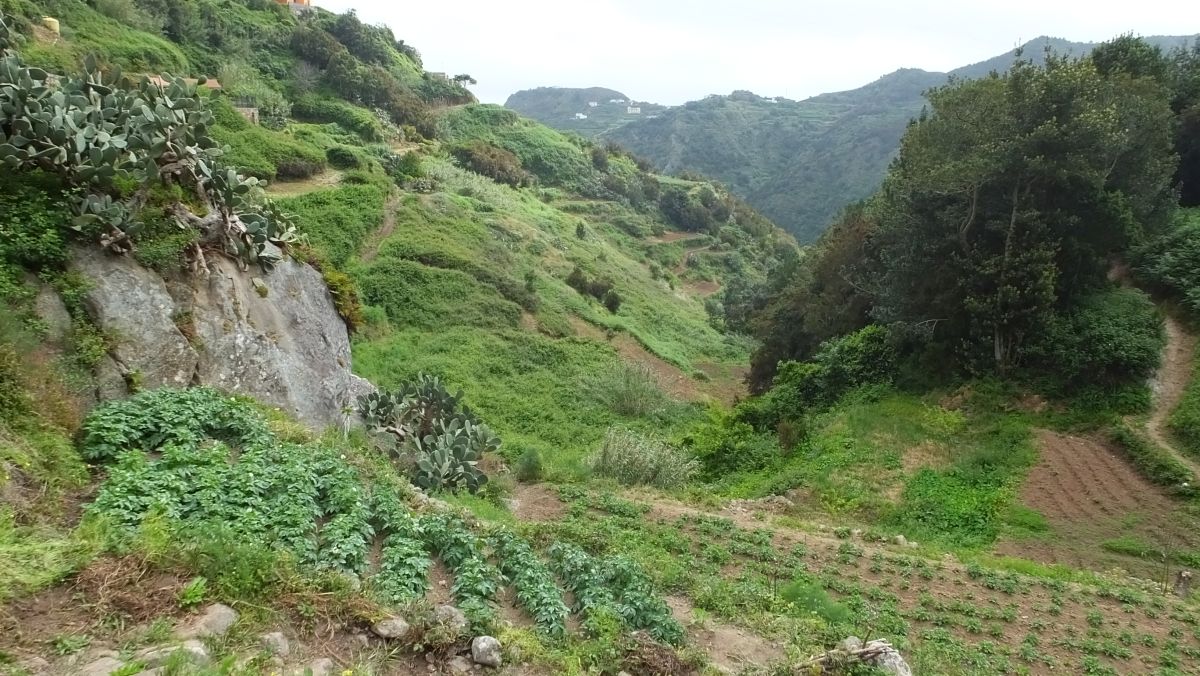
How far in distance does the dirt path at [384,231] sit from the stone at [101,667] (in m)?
22.0

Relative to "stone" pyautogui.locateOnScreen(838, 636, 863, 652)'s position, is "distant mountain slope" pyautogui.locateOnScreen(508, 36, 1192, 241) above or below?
above

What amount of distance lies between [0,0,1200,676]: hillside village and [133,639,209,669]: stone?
1.0 inches

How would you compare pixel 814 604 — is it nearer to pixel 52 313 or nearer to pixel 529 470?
pixel 529 470

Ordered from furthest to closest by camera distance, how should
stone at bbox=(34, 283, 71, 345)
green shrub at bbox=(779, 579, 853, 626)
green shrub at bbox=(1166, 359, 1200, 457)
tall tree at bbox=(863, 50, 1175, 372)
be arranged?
1. tall tree at bbox=(863, 50, 1175, 372)
2. green shrub at bbox=(1166, 359, 1200, 457)
3. green shrub at bbox=(779, 579, 853, 626)
4. stone at bbox=(34, 283, 71, 345)

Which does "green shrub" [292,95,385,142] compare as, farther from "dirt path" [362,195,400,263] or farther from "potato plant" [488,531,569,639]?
"potato plant" [488,531,569,639]

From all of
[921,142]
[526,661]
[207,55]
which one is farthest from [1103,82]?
[207,55]

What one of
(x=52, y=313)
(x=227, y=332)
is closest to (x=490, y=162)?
(x=227, y=332)

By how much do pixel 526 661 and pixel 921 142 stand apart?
738 inches

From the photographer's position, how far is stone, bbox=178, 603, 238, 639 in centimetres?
391

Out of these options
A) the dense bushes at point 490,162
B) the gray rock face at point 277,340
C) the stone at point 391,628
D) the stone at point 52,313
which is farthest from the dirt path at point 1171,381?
the dense bushes at point 490,162

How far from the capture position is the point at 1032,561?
1066 centimetres

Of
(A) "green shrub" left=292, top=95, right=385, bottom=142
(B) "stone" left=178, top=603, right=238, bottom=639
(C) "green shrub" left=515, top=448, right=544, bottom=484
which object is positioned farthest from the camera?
(A) "green shrub" left=292, top=95, right=385, bottom=142

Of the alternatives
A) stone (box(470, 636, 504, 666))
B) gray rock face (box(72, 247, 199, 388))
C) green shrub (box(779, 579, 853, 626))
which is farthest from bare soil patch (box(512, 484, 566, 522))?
stone (box(470, 636, 504, 666))

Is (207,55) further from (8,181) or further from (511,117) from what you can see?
(8,181)
